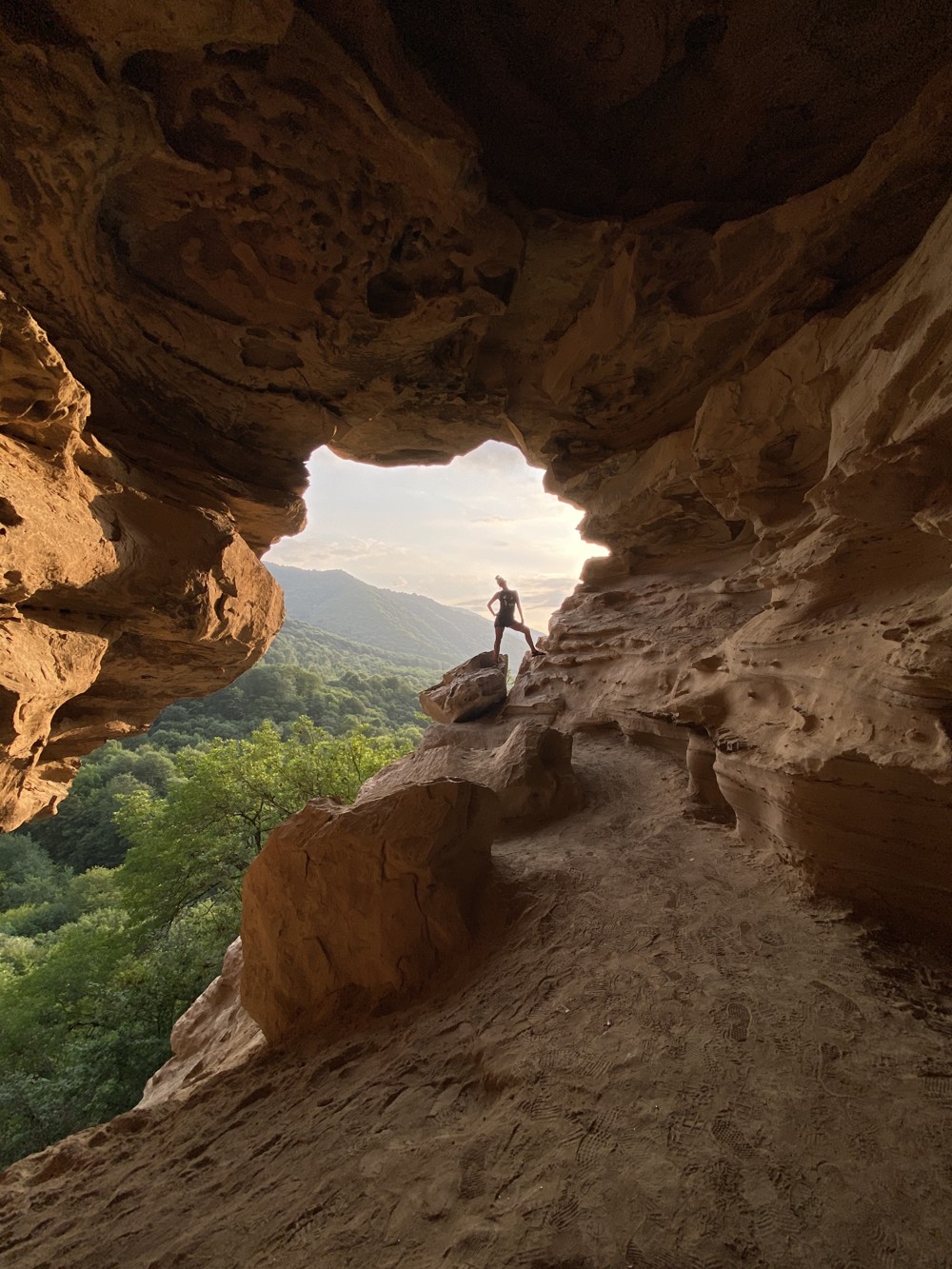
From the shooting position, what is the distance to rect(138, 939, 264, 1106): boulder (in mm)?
4504

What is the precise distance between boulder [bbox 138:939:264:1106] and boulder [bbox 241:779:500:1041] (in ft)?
1.86

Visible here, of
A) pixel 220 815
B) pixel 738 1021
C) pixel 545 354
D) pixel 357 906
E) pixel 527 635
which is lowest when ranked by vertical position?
pixel 220 815

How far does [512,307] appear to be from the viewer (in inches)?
245

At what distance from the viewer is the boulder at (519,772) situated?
20.0 ft

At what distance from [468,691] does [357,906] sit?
238 inches

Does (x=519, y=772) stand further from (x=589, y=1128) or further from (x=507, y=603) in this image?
(x=507, y=603)

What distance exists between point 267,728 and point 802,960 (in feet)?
47.7

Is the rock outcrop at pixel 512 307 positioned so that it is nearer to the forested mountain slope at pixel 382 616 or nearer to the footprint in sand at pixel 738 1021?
the footprint in sand at pixel 738 1021

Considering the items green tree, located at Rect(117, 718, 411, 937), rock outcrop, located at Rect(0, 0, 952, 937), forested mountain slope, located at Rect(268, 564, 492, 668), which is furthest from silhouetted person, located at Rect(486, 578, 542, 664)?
forested mountain slope, located at Rect(268, 564, 492, 668)

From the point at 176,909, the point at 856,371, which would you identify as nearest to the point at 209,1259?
the point at 856,371

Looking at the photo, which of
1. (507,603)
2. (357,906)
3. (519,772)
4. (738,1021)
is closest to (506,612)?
(507,603)

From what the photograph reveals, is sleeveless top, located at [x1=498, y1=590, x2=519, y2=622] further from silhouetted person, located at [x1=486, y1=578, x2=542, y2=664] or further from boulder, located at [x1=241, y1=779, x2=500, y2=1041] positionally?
boulder, located at [x1=241, y1=779, x2=500, y2=1041]

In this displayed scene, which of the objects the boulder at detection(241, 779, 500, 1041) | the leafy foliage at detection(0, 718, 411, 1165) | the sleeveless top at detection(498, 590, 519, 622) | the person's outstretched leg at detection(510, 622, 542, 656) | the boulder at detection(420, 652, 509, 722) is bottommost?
the leafy foliage at detection(0, 718, 411, 1165)

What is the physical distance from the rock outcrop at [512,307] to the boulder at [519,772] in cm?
160
